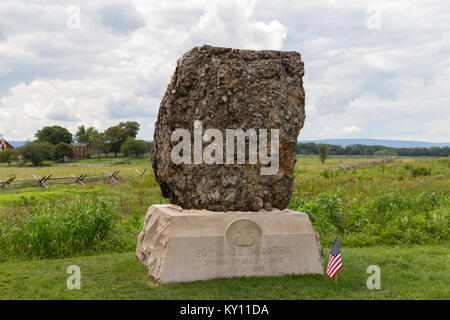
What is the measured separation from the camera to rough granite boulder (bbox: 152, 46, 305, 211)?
7.01 metres

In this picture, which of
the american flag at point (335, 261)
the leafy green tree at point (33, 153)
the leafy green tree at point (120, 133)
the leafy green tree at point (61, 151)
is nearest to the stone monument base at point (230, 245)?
the american flag at point (335, 261)

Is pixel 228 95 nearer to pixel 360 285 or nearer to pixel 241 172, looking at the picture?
pixel 241 172

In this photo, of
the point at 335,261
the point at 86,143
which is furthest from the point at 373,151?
the point at 335,261

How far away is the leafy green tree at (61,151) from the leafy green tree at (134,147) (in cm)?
827

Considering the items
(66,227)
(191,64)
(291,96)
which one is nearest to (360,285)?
(291,96)

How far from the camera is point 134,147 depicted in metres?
64.0

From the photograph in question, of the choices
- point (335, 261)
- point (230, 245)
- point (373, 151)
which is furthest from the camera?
point (373, 151)

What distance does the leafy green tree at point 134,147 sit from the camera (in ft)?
210

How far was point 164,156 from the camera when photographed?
7.44 metres

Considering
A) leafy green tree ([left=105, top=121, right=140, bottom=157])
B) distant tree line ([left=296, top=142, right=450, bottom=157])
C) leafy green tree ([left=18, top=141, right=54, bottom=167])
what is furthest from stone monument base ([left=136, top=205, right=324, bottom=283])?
distant tree line ([left=296, top=142, right=450, bottom=157])

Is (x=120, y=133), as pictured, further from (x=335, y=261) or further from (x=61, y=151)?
(x=335, y=261)

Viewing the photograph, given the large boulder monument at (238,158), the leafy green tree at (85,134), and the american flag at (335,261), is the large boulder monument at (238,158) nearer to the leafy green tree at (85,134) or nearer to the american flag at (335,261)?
the american flag at (335,261)

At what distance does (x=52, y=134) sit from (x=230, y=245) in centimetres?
7275
